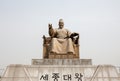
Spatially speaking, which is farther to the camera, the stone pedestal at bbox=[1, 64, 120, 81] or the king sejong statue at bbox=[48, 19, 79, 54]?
the king sejong statue at bbox=[48, 19, 79, 54]

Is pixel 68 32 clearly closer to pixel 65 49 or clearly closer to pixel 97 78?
pixel 65 49

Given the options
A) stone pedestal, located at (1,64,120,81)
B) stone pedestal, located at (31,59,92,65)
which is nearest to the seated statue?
stone pedestal, located at (31,59,92,65)

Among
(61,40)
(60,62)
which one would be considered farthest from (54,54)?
(61,40)

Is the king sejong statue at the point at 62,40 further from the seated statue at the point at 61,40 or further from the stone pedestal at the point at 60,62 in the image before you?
the stone pedestal at the point at 60,62

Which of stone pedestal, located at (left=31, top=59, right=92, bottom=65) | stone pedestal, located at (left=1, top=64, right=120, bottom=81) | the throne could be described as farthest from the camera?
the throne

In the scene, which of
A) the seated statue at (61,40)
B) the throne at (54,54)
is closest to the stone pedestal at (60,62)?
the throne at (54,54)

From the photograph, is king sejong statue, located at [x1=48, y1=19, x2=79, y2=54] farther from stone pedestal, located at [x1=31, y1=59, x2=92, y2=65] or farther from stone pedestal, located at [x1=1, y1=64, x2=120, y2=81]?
stone pedestal, located at [x1=1, y1=64, x2=120, y2=81]

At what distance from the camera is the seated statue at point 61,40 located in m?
7.32

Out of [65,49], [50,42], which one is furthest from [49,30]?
[65,49]

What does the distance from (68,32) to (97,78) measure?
2.32 m

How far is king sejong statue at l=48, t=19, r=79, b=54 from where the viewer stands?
7.33m

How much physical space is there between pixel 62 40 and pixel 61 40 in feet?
0.12

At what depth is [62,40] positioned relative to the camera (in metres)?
7.61

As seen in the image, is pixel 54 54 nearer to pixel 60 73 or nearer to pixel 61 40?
pixel 61 40
